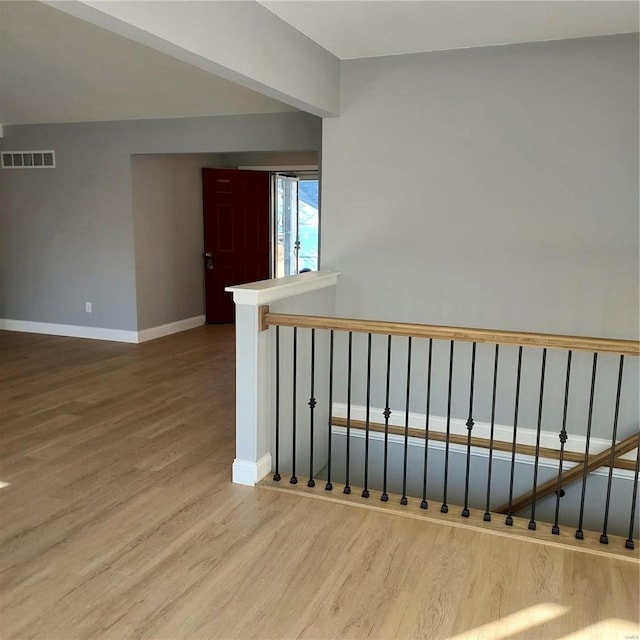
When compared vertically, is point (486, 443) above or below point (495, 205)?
below

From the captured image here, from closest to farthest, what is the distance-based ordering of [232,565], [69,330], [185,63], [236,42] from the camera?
1. [232,565]
2. [236,42]
3. [185,63]
4. [69,330]

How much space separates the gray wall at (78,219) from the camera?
6.34 metres

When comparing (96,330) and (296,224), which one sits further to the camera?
(296,224)

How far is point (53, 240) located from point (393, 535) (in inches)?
219

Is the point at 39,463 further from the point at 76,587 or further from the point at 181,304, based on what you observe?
the point at 181,304

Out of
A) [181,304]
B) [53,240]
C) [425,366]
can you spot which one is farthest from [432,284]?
[53,240]

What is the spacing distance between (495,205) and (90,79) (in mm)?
3546

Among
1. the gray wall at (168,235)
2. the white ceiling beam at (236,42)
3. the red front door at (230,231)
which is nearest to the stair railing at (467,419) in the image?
the white ceiling beam at (236,42)

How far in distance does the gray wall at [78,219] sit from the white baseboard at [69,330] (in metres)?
0.06

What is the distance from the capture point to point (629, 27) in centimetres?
343

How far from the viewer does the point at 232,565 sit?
2.55 metres

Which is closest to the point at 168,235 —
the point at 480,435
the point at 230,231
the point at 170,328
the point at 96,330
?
the point at 230,231

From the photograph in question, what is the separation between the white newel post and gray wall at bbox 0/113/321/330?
3151 mm

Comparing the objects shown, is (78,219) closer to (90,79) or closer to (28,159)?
(28,159)
